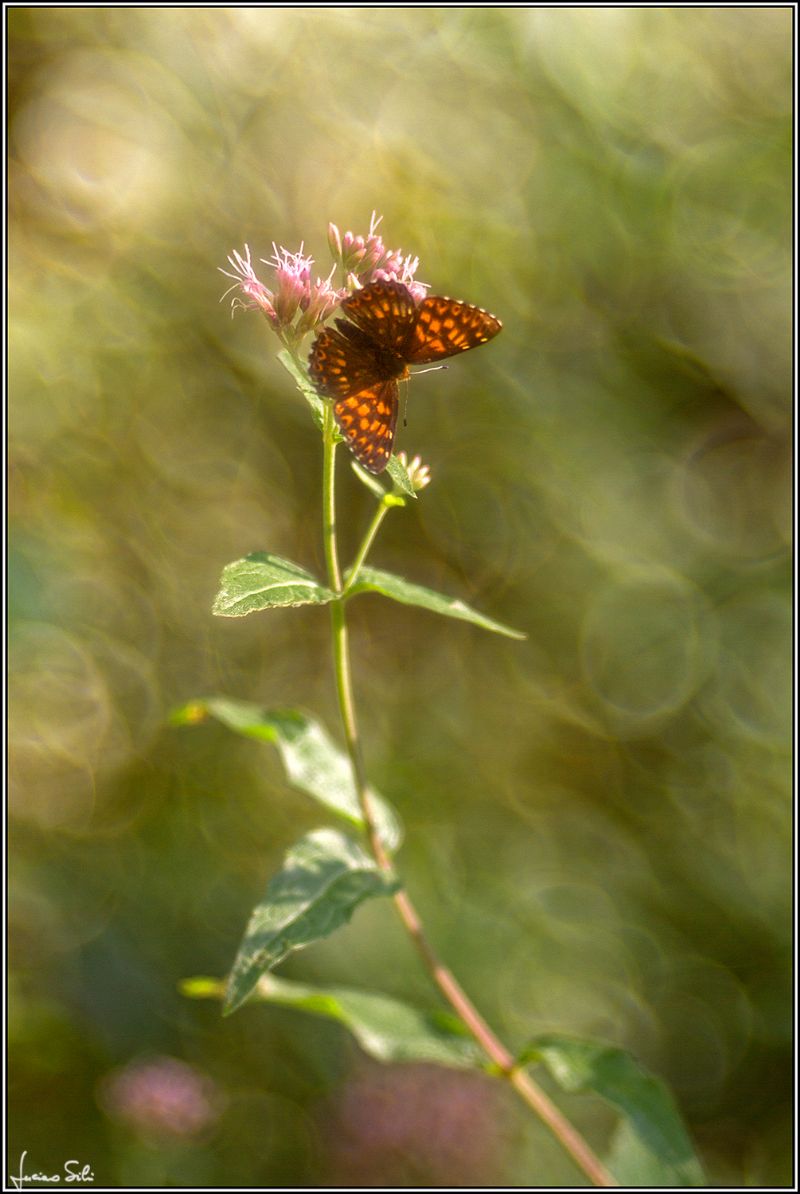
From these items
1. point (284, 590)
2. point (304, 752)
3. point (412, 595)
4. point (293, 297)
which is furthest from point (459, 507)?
point (284, 590)

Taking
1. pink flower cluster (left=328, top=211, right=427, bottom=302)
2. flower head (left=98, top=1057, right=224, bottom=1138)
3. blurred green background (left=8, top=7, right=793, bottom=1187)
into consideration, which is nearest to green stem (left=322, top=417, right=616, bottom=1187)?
pink flower cluster (left=328, top=211, right=427, bottom=302)

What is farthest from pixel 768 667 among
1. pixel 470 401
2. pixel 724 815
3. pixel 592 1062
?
pixel 592 1062

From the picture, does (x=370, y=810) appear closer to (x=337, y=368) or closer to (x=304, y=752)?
(x=304, y=752)

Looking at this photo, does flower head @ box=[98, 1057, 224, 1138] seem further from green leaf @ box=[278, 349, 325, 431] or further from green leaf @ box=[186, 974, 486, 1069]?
green leaf @ box=[278, 349, 325, 431]

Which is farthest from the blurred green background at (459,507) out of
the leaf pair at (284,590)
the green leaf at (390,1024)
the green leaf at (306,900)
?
the leaf pair at (284,590)

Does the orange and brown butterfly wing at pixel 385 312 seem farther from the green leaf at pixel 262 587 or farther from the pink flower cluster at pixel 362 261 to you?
the green leaf at pixel 262 587
